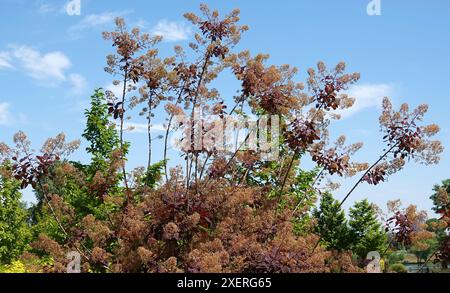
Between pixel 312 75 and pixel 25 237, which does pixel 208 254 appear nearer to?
pixel 312 75

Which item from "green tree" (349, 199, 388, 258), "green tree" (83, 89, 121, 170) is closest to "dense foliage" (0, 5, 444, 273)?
"green tree" (83, 89, 121, 170)

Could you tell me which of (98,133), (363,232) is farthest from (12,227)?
(363,232)

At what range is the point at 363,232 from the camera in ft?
94.3

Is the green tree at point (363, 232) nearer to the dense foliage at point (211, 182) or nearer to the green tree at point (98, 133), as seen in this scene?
the green tree at point (98, 133)

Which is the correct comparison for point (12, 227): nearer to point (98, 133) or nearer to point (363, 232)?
point (98, 133)

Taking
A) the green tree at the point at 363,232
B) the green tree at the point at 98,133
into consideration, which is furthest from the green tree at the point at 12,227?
the green tree at the point at 363,232

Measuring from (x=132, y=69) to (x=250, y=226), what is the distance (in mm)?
2399

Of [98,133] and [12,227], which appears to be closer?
[98,133]

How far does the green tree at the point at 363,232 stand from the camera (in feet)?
89.5

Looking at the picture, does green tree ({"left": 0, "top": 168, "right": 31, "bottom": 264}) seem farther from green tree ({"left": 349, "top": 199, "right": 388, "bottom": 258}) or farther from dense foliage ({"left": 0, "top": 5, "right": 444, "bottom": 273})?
dense foliage ({"left": 0, "top": 5, "right": 444, "bottom": 273})

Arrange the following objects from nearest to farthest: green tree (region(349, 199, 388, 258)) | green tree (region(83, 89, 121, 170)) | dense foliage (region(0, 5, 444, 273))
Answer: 1. dense foliage (region(0, 5, 444, 273))
2. green tree (region(83, 89, 121, 170))
3. green tree (region(349, 199, 388, 258))

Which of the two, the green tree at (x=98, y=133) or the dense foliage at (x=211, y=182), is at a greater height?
the green tree at (x=98, y=133)

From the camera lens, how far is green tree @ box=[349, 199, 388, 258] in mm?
27281

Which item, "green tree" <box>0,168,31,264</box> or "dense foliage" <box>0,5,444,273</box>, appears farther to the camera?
"green tree" <box>0,168,31,264</box>
